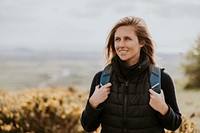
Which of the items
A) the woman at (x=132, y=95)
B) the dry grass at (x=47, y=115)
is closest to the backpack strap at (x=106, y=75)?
the woman at (x=132, y=95)

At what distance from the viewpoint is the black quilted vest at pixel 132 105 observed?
3.59m

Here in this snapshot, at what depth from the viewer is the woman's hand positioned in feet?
11.5

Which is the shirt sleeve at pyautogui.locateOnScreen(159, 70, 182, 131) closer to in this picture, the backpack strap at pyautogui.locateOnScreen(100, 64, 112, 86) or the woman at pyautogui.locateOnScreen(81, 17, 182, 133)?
the woman at pyautogui.locateOnScreen(81, 17, 182, 133)

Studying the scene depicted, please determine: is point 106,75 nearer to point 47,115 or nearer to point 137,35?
point 137,35

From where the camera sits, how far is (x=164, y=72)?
12.1ft

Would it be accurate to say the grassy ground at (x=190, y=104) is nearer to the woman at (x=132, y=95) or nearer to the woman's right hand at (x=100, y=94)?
the woman at (x=132, y=95)

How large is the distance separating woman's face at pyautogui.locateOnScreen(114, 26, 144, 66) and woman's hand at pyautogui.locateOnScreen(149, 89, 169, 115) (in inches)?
12.7

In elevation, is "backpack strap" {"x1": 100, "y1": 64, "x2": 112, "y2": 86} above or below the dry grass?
above

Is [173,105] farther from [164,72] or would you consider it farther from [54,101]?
[54,101]

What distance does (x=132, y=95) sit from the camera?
360 centimetres

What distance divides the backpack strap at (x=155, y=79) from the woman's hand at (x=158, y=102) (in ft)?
0.19

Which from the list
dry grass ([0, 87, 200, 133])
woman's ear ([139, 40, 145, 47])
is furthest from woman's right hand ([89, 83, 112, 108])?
dry grass ([0, 87, 200, 133])

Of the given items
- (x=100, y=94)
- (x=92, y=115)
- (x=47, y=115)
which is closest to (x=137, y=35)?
(x=100, y=94)

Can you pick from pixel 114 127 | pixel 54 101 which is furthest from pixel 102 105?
pixel 54 101
